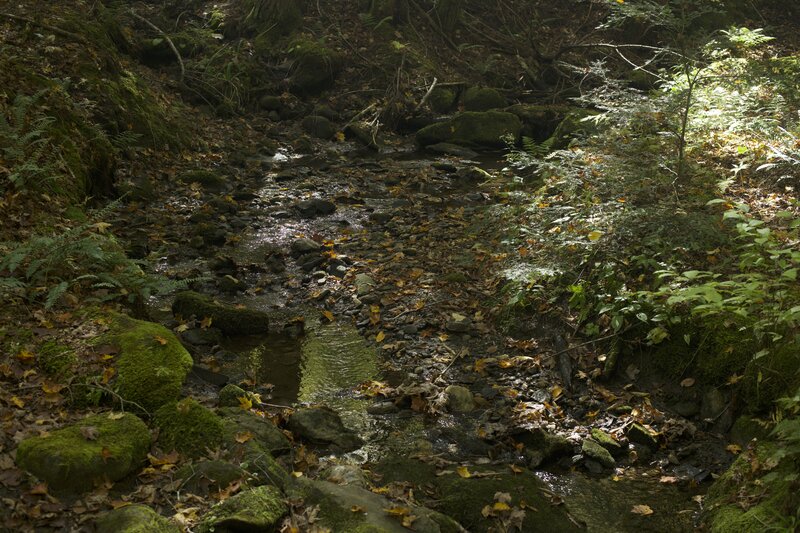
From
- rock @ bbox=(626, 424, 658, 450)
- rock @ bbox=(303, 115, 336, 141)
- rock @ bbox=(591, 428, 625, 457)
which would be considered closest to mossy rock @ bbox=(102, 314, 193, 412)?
rock @ bbox=(591, 428, 625, 457)

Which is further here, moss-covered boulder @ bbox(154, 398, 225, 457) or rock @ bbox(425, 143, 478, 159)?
rock @ bbox(425, 143, 478, 159)

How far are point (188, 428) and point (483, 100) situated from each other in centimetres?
1248

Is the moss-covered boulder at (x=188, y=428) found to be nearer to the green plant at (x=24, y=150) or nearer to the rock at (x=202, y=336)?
the rock at (x=202, y=336)

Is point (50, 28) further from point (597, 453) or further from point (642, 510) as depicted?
point (642, 510)

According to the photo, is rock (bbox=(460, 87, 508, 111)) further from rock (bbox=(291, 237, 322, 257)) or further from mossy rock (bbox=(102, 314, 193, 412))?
mossy rock (bbox=(102, 314, 193, 412))

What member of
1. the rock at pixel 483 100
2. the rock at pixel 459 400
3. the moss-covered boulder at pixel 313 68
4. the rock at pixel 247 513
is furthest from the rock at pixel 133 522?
the moss-covered boulder at pixel 313 68

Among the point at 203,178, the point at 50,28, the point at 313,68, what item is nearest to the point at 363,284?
the point at 203,178

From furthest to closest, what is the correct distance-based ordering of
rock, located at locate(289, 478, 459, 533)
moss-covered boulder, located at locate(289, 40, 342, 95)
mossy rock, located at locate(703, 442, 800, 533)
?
1. moss-covered boulder, located at locate(289, 40, 342, 95)
2. rock, located at locate(289, 478, 459, 533)
3. mossy rock, located at locate(703, 442, 800, 533)

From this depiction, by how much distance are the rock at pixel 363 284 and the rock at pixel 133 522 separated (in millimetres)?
4632

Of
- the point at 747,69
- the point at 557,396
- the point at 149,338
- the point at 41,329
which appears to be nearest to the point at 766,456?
the point at 557,396

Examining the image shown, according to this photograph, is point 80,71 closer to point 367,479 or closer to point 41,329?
point 41,329

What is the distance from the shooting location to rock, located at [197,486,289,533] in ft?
11.3

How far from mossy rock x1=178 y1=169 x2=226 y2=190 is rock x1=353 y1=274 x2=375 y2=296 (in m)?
4.11

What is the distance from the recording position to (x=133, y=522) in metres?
3.32
